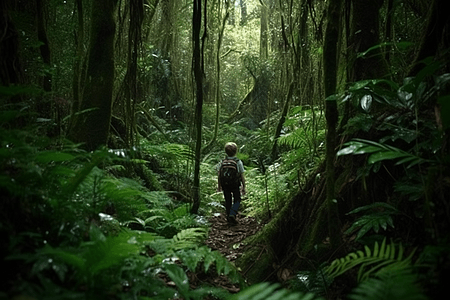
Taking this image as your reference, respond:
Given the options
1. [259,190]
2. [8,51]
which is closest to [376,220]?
[8,51]

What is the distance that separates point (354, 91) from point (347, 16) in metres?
0.94

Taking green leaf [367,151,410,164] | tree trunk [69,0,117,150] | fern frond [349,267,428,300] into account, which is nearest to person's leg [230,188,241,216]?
tree trunk [69,0,117,150]

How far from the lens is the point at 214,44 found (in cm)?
1017

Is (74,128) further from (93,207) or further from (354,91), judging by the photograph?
(354,91)

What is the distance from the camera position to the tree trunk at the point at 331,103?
251cm

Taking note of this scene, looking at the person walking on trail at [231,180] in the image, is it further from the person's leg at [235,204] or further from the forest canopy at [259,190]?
the forest canopy at [259,190]

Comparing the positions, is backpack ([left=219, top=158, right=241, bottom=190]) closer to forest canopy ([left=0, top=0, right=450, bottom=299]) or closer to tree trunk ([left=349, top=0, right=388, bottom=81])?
forest canopy ([left=0, top=0, right=450, bottom=299])

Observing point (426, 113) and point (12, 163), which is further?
point (426, 113)

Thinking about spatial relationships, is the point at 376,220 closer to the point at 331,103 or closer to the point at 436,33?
the point at 331,103

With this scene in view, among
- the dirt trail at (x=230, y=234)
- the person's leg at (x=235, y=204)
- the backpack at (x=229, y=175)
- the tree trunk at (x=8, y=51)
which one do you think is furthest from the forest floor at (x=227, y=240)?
the tree trunk at (x=8, y=51)

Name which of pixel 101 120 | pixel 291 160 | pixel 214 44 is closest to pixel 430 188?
pixel 291 160

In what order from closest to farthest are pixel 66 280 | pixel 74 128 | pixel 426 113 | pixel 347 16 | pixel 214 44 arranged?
pixel 66 280 < pixel 426 113 < pixel 347 16 < pixel 74 128 < pixel 214 44

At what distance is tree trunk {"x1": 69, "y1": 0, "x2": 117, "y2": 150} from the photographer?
371cm

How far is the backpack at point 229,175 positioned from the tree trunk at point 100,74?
199cm
